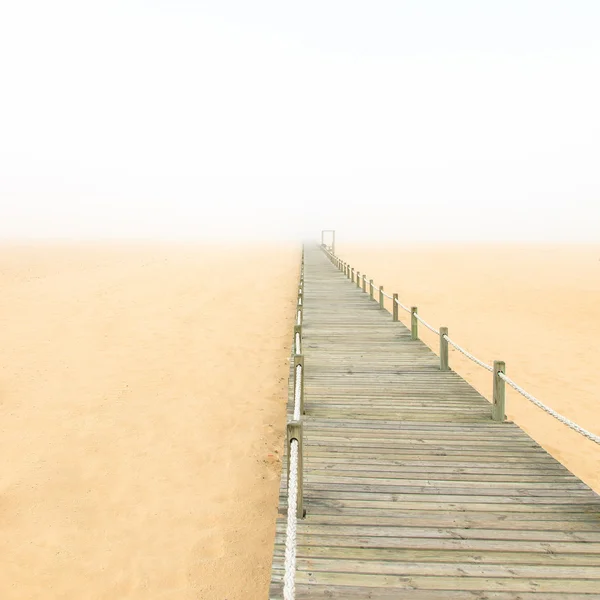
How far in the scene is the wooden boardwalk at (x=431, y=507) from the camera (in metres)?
3.36

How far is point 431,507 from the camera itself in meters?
4.26

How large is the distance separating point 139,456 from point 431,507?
4.64 meters

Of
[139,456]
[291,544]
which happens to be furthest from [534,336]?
[291,544]

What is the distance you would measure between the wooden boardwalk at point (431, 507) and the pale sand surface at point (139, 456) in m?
1.12

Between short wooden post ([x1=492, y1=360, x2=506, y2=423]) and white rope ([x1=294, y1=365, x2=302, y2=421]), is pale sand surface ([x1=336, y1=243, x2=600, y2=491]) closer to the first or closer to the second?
short wooden post ([x1=492, y1=360, x2=506, y2=423])

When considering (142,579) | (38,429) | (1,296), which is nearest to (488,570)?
(142,579)

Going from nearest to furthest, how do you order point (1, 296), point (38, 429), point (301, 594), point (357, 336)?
point (301, 594) < point (38, 429) < point (357, 336) < point (1, 296)

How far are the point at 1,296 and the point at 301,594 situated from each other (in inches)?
901

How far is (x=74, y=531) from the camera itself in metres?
5.15

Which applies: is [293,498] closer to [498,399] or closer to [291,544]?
[291,544]

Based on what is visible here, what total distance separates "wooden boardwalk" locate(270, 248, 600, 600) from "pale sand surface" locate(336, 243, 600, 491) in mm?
2038

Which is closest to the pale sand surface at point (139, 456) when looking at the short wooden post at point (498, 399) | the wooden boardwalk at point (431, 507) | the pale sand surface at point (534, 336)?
the wooden boardwalk at point (431, 507)

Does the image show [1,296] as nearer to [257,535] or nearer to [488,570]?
[257,535]

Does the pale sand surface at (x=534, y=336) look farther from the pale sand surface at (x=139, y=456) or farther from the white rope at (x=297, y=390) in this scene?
the pale sand surface at (x=139, y=456)
